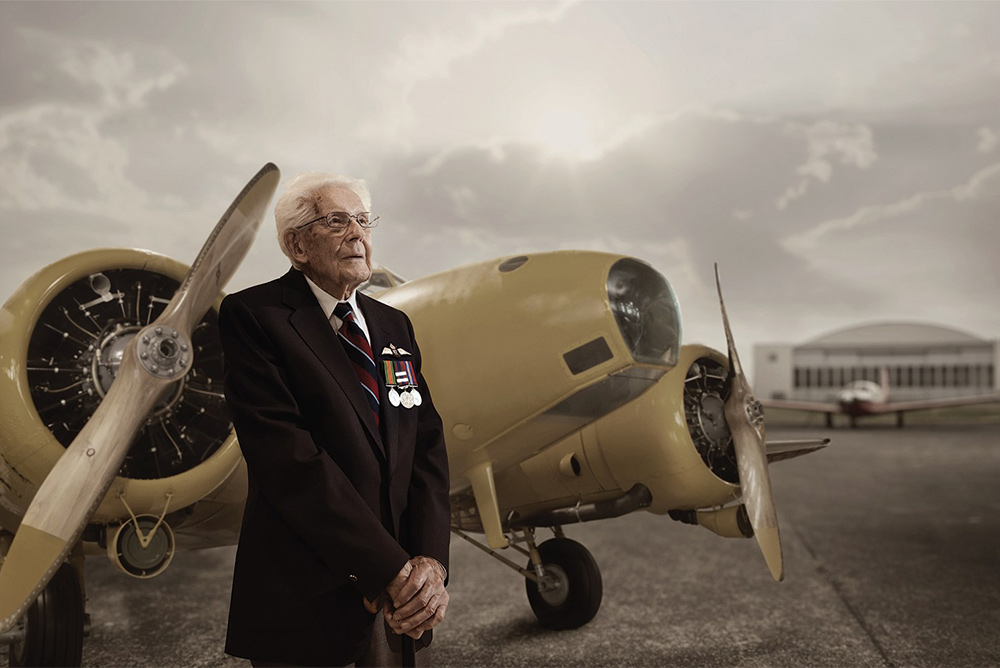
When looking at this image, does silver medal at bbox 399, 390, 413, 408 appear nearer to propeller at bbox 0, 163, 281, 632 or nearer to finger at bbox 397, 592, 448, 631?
finger at bbox 397, 592, 448, 631

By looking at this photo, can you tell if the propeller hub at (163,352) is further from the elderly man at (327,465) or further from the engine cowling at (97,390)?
the elderly man at (327,465)

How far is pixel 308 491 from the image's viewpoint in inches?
57.7

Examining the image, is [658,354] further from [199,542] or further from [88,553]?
[88,553]

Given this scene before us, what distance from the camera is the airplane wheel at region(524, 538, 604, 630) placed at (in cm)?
425

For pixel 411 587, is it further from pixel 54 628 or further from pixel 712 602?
pixel 712 602

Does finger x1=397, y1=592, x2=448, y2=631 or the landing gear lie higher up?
finger x1=397, y1=592, x2=448, y2=631

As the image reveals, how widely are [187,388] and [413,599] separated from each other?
2.28m

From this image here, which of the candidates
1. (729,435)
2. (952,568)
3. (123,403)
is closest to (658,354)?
(729,435)

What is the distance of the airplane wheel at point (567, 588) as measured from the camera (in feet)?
13.9

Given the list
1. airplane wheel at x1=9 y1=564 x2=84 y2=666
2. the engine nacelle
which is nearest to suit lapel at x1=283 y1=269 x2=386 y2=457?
the engine nacelle

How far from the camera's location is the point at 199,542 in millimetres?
3904

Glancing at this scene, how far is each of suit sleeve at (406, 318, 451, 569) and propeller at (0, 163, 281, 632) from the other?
4.74ft

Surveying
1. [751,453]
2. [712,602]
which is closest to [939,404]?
[712,602]

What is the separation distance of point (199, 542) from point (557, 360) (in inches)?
89.5
